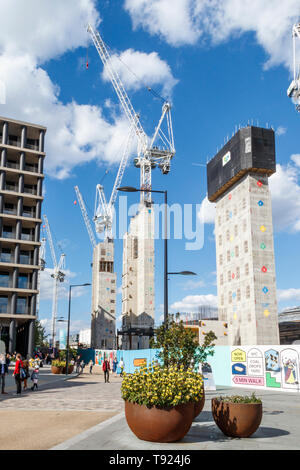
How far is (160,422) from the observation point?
28.4 ft

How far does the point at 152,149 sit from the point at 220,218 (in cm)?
5983

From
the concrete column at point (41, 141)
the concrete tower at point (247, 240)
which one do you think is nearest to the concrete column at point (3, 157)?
the concrete column at point (41, 141)

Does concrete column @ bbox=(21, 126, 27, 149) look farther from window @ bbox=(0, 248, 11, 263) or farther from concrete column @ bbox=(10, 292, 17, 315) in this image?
concrete column @ bbox=(10, 292, 17, 315)

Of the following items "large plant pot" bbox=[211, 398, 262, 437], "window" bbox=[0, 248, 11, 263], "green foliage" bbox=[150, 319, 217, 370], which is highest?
"window" bbox=[0, 248, 11, 263]

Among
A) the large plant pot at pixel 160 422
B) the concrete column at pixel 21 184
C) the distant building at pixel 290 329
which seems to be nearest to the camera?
the large plant pot at pixel 160 422

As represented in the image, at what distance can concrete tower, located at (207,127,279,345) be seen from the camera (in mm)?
60219

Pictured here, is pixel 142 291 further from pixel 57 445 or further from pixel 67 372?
pixel 57 445

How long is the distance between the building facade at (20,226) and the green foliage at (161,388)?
1781 inches

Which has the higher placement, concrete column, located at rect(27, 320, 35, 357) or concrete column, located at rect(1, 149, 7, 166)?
concrete column, located at rect(1, 149, 7, 166)

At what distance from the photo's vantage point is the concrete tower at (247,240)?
2371 inches

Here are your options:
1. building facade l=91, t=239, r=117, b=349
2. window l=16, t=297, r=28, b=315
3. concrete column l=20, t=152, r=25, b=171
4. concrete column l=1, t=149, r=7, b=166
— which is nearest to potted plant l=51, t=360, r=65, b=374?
window l=16, t=297, r=28, b=315

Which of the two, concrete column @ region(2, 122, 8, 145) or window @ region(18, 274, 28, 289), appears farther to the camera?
concrete column @ region(2, 122, 8, 145)

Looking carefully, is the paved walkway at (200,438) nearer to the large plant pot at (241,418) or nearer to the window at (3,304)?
the large plant pot at (241,418)

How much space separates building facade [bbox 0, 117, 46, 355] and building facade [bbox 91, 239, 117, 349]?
183ft
